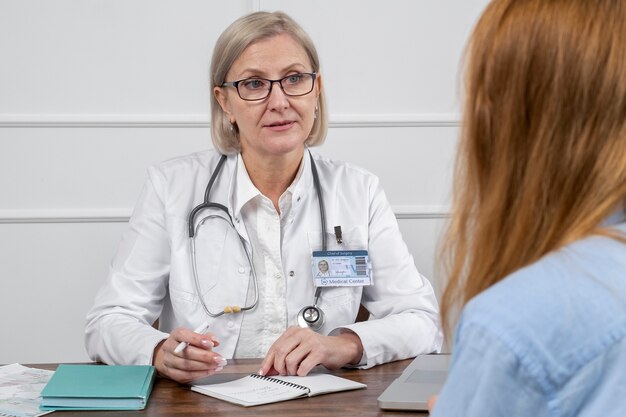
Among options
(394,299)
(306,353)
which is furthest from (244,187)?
(306,353)

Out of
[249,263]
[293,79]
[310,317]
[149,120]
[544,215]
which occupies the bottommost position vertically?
[310,317]

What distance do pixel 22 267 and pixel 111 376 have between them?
1.81m

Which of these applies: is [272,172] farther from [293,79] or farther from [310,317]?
[310,317]

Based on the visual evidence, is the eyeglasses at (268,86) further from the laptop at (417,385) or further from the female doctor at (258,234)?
the laptop at (417,385)

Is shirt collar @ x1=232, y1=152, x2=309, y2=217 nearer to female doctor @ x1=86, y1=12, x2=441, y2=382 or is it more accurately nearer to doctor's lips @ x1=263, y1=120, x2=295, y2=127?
female doctor @ x1=86, y1=12, x2=441, y2=382

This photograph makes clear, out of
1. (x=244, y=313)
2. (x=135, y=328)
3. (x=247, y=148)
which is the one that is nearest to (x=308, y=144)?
(x=247, y=148)

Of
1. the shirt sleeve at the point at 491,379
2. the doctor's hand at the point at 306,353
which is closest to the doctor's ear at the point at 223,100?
the doctor's hand at the point at 306,353

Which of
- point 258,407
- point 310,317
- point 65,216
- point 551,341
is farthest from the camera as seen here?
point 65,216

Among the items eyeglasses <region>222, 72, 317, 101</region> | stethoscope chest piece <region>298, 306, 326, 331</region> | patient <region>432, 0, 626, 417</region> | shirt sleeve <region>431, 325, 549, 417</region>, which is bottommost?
stethoscope chest piece <region>298, 306, 326, 331</region>

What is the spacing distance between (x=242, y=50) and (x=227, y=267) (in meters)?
0.58

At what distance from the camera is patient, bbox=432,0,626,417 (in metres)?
0.70

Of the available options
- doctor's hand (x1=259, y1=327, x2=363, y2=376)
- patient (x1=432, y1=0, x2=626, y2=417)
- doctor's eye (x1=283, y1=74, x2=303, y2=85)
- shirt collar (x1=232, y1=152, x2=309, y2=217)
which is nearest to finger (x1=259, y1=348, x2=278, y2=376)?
doctor's hand (x1=259, y1=327, x2=363, y2=376)

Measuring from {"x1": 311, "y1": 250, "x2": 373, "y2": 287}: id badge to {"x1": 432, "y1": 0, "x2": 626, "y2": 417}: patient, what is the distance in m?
1.38

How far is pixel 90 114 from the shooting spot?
3.38 m
